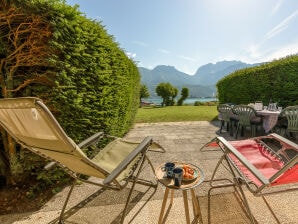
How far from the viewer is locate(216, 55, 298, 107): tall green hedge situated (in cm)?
656

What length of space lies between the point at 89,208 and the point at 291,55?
8872mm

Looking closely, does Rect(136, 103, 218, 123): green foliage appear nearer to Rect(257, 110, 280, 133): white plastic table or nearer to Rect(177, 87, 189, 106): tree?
Rect(257, 110, 280, 133): white plastic table

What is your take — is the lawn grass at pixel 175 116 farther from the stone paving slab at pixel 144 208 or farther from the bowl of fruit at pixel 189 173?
the bowl of fruit at pixel 189 173

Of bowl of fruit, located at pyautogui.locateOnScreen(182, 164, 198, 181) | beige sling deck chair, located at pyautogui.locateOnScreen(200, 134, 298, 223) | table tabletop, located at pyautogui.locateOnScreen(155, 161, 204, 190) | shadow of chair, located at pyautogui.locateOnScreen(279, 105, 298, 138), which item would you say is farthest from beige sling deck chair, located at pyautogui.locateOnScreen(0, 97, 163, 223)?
shadow of chair, located at pyautogui.locateOnScreen(279, 105, 298, 138)

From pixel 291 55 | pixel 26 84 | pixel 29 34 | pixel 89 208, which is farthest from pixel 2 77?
pixel 291 55

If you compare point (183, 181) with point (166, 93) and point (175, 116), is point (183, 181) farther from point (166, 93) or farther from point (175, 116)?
point (166, 93)

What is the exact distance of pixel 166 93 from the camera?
30.6 metres

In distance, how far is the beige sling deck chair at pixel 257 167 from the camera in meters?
1.39

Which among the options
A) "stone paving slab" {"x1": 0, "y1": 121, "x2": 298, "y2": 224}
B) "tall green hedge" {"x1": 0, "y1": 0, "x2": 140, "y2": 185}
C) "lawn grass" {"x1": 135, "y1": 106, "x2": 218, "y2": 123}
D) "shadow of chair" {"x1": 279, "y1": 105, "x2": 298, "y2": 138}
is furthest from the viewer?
"lawn grass" {"x1": 135, "y1": 106, "x2": 218, "y2": 123}

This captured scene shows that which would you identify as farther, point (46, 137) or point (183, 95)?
point (183, 95)

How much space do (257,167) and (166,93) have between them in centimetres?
2889

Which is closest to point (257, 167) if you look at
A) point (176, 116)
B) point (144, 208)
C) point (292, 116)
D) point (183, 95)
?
point (144, 208)

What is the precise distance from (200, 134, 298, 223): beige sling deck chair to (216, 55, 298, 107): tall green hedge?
18.6 feet

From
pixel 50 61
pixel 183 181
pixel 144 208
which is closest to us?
Result: pixel 183 181
